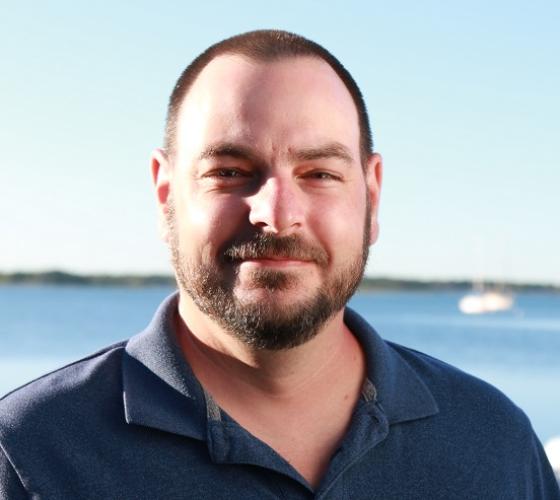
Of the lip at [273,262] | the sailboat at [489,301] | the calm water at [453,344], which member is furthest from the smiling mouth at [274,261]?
the sailboat at [489,301]

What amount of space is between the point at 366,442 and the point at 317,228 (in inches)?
21.3

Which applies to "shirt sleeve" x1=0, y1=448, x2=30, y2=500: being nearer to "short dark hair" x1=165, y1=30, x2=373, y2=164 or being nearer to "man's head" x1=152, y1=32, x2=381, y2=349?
"man's head" x1=152, y1=32, x2=381, y2=349

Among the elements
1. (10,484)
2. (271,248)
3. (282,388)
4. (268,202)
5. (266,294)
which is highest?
(268,202)

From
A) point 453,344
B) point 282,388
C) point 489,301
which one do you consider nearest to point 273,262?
point 282,388

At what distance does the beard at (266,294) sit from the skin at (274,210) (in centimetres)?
1

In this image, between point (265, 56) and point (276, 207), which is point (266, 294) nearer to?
point (276, 207)

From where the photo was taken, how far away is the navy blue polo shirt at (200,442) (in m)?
2.46

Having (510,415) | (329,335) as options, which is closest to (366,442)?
(329,335)

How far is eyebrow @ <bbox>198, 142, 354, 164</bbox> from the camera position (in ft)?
8.29

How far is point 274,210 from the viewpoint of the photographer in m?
2.45

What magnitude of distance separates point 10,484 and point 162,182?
2.82 feet

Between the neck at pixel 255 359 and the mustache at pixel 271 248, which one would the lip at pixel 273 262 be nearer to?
the mustache at pixel 271 248

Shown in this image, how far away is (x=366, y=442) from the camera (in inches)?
103

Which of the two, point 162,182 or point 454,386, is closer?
point 162,182
